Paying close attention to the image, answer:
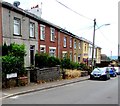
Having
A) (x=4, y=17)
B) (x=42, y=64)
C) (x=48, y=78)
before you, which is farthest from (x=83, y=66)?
(x=4, y=17)

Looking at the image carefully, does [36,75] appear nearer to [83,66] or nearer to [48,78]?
[48,78]

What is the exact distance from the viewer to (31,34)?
28406mm

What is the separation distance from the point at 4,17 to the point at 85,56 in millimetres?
30353

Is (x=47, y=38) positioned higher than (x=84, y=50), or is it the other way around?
(x=47, y=38)

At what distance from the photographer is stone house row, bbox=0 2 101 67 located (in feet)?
77.5

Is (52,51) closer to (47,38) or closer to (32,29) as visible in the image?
Result: (47,38)

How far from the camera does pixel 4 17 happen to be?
76.1 ft

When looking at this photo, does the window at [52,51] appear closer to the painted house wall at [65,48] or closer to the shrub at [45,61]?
the painted house wall at [65,48]

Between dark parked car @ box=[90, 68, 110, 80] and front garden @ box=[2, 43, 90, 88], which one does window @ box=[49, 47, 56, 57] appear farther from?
dark parked car @ box=[90, 68, 110, 80]

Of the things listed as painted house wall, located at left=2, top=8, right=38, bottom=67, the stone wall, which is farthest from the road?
painted house wall, located at left=2, top=8, right=38, bottom=67

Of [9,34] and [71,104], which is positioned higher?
[9,34]

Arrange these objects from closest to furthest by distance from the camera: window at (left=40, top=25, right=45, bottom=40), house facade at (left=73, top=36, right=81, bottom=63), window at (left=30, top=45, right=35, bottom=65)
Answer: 1. window at (left=30, top=45, right=35, bottom=65)
2. window at (left=40, top=25, right=45, bottom=40)
3. house facade at (left=73, top=36, right=81, bottom=63)

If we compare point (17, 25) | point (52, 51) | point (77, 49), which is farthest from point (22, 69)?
point (77, 49)

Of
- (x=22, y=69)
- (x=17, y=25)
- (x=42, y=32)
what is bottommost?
(x=22, y=69)
